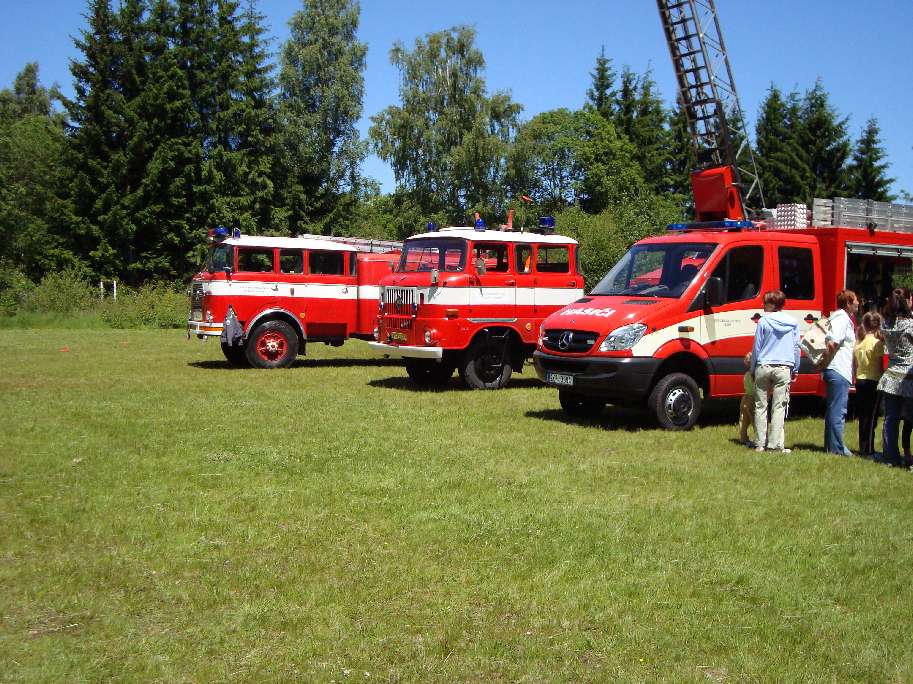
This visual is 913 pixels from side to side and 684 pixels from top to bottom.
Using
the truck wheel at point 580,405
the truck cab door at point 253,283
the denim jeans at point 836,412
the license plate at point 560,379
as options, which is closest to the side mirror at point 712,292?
the denim jeans at point 836,412

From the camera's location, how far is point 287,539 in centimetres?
639

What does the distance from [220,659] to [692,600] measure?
2597 mm

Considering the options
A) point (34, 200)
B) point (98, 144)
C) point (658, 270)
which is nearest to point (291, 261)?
point (658, 270)

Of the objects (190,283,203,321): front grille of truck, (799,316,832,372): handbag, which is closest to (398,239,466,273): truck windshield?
(190,283,203,321): front grille of truck

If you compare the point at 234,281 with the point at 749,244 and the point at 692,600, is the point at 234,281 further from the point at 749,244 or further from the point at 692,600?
the point at 692,600

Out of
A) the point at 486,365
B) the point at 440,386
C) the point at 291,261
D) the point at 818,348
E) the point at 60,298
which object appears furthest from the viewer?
the point at 60,298

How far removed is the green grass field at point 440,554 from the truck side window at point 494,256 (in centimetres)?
398

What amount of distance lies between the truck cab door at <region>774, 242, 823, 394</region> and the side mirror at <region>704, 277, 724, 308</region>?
43.8 inches

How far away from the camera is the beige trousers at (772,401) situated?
10000 mm

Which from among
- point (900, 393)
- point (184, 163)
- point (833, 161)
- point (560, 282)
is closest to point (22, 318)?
point (184, 163)

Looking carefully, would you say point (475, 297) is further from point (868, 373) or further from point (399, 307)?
point (868, 373)

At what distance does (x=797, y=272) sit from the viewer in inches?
477

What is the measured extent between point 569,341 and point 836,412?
3149 millimetres

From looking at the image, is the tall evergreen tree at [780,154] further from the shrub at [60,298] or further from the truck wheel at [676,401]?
the truck wheel at [676,401]
